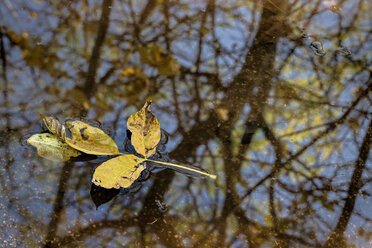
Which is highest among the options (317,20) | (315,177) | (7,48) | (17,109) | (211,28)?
(317,20)

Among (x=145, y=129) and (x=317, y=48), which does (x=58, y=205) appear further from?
(x=317, y=48)

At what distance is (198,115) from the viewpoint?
1.57 metres

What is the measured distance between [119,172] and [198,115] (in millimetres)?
470

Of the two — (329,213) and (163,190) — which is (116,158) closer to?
(163,190)

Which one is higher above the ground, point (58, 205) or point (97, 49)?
point (97, 49)

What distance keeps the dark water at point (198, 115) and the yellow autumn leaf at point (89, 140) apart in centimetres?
5

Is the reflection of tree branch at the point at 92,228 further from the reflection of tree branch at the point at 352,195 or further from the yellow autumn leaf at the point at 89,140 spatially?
the reflection of tree branch at the point at 352,195

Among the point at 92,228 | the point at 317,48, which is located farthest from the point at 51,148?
the point at 317,48

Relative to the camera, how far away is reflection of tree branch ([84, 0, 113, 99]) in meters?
1.61

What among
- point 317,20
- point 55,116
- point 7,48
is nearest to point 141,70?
point 55,116

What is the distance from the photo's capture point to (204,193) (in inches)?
52.1

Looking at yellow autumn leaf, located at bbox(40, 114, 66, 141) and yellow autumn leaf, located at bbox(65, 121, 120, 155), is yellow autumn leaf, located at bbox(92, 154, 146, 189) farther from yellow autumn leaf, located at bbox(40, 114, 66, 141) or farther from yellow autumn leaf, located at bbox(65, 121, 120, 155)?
yellow autumn leaf, located at bbox(40, 114, 66, 141)

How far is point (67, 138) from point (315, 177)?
0.99m

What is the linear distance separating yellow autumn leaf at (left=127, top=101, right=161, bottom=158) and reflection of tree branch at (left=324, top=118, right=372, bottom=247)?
0.73m
